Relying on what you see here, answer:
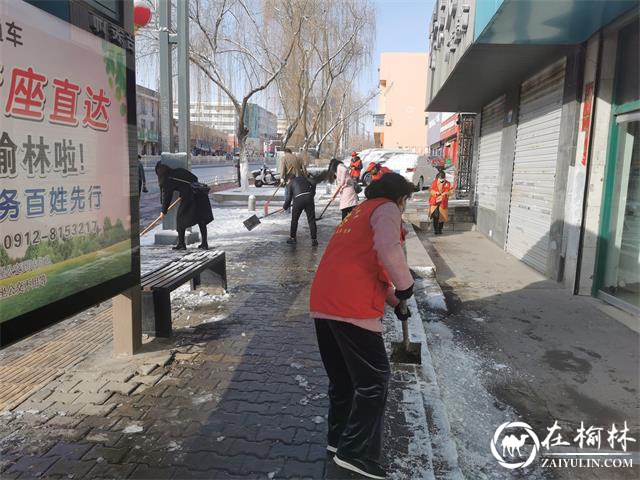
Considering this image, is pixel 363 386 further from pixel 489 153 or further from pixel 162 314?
pixel 489 153

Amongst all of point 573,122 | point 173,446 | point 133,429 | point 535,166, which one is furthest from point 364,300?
point 535,166

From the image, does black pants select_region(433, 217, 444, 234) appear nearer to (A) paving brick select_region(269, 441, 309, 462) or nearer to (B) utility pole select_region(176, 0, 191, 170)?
(B) utility pole select_region(176, 0, 191, 170)

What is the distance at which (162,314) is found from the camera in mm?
4426

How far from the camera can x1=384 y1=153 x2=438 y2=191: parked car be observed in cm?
2208

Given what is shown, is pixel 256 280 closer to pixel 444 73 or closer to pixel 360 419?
pixel 360 419

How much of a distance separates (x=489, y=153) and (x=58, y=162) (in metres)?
11.3

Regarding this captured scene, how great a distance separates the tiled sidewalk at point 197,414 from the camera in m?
2.68

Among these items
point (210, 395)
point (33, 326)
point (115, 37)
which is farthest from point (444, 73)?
point (33, 326)

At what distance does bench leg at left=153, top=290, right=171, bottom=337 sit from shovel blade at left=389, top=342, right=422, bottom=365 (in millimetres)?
2008

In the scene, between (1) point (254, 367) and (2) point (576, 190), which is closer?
(1) point (254, 367)

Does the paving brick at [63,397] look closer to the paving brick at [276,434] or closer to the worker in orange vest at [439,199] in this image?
the paving brick at [276,434]

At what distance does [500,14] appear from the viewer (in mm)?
5316

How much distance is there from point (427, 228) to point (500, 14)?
786 centimetres

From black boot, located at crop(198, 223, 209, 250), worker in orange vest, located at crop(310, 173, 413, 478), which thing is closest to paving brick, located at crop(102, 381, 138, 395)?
worker in orange vest, located at crop(310, 173, 413, 478)
